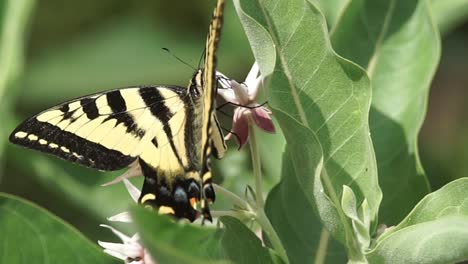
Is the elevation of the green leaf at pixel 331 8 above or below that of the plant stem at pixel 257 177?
above

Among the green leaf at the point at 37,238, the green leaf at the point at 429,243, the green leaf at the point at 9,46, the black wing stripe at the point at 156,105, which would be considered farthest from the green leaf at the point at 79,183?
the green leaf at the point at 429,243

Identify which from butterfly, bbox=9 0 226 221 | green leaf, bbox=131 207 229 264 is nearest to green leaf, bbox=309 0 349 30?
butterfly, bbox=9 0 226 221

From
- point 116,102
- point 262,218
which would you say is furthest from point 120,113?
point 262,218

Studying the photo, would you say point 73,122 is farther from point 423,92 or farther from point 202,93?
point 423,92

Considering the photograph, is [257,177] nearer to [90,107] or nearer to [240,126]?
[240,126]

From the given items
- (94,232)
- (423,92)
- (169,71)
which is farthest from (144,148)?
(169,71)

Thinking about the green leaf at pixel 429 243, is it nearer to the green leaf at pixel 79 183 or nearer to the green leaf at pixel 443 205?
the green leaf at pixel 443 205
